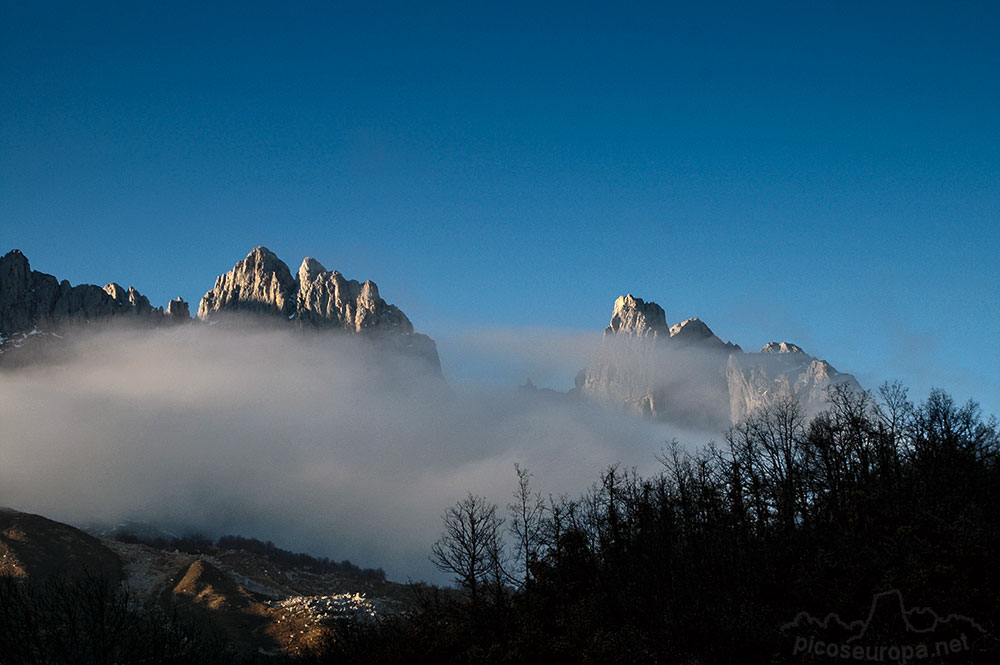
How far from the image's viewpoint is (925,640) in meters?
30.7

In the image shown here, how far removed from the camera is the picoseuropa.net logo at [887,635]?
29.5m

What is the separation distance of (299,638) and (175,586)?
6256 centimetres

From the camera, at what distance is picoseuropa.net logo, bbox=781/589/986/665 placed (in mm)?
29547

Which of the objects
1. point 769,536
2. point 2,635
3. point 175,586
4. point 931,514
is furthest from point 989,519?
point 175,586

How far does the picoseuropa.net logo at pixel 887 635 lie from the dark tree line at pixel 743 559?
78cm

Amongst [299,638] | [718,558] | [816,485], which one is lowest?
[299,638]

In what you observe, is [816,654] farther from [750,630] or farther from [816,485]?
[816,485]

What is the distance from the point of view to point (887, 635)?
32.1 metres

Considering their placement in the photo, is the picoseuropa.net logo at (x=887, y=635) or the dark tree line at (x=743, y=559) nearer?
the picoseuropa.net logo at (x=887, y=635)

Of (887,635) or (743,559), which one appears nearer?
(887,635)

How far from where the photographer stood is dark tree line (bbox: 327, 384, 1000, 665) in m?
36.8

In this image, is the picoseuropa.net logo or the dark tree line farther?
the dark tree line

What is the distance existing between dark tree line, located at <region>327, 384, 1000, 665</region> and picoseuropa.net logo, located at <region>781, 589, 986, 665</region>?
78 cm

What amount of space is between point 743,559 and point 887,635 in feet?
50.1
